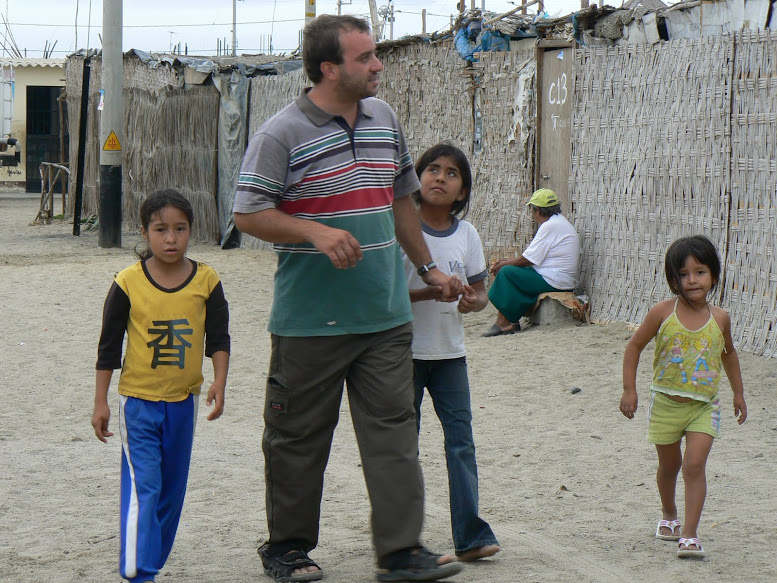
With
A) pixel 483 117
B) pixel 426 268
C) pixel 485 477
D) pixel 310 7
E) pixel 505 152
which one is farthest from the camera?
pixel 310 7

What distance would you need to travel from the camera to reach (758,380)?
681 cm

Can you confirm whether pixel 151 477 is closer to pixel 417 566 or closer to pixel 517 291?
pixel 417 566

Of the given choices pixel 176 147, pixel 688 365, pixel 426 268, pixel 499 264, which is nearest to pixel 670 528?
pixel 688 365

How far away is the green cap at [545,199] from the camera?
9.02 meters

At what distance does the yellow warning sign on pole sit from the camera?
15.3 meters

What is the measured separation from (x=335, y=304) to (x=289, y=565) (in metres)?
0.89

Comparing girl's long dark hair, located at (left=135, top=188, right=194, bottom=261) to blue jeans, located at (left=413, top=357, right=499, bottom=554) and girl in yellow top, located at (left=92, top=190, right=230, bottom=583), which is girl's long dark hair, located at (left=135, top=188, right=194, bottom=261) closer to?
girl in yellow top, located at (left=92, top=190, right=230, bottom=583)

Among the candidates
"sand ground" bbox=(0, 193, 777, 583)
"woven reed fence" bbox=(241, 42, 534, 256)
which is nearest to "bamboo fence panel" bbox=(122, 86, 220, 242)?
"woven reed fence" bbox=(241, 42, 534, 256)

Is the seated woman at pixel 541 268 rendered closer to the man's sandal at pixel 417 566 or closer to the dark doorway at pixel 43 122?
the man's sandal at pixel 417 566

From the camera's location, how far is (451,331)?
3875 mm

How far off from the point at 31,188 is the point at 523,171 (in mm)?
27604

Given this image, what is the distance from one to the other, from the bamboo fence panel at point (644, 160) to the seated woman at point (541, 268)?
23 centimetres

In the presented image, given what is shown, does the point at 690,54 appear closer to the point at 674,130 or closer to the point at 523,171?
the point at 674,130

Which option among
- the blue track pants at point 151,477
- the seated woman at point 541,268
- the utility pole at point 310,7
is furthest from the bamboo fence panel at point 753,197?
the utility pole at point 310,7
